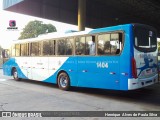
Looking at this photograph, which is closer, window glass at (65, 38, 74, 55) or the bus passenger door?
the bus passenger door

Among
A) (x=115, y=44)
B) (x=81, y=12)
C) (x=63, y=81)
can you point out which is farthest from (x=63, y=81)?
(x=81, y=12)

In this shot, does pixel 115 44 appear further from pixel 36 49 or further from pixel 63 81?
pixel 36 49

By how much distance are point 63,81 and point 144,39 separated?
477 cm

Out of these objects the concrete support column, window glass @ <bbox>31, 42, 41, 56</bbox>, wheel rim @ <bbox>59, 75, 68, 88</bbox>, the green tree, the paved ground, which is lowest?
the paved ground

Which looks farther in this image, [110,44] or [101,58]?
[101,58]

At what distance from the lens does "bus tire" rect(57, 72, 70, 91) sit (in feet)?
38.5

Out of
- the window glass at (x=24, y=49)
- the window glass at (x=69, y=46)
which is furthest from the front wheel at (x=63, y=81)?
the window glass at (x=24, y=49)

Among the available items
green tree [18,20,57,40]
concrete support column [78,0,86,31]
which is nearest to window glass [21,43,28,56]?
concrete support column [78,0,86,31]

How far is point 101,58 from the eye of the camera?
32.2 feet

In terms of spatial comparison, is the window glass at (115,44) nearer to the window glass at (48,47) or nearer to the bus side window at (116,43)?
the bus side window at (116,43)

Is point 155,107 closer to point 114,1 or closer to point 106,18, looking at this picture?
point 114,1

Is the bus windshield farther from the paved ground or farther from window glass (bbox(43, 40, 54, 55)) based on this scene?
window glass (bbox(43, 40, 54, 55))

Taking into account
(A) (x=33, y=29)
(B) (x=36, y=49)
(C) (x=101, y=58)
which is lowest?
(C) (x=101, y=58)

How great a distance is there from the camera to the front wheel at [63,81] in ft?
38.5
